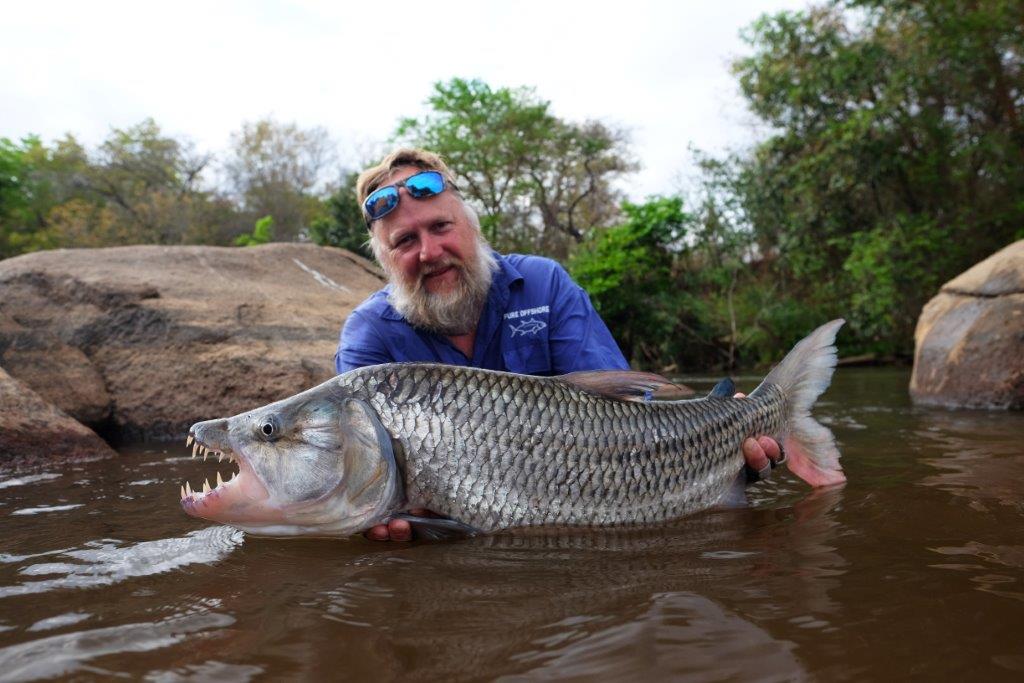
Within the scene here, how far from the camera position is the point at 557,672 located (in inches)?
63.4

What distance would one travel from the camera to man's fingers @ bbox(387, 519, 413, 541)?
9.25 ft

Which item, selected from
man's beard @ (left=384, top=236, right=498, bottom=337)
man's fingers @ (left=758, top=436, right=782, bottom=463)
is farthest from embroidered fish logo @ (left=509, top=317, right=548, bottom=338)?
man's fingers @ (left=758, top=436, right=782, bottom=463)

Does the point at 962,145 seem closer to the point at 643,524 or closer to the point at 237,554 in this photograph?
the point at 643,524

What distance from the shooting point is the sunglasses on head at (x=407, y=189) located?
3.94m

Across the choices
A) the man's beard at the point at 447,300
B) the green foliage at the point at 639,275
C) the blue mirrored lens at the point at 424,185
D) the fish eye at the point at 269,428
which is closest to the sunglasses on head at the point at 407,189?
the blue mirrored lens at the point at 424,185

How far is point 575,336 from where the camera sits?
13.1ft

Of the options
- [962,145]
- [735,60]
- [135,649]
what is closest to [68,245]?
[735,60]

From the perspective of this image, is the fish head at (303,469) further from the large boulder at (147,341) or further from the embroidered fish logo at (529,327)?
the large boulder at (147,341)

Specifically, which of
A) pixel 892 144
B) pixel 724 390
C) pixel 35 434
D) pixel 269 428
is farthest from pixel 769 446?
pixel 892 144

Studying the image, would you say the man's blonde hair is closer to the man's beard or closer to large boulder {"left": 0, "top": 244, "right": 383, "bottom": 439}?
the man's beard

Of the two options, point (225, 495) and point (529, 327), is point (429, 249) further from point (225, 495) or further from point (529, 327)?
point (225, 495)

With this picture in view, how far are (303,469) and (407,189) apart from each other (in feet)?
6.12

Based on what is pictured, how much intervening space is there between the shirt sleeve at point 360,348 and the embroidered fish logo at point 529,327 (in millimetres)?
716

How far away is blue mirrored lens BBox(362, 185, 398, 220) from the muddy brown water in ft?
6.02
